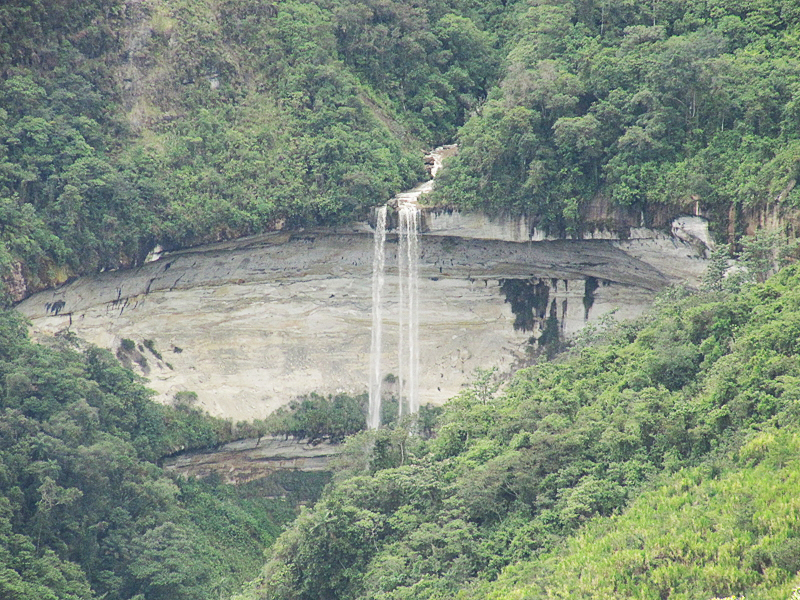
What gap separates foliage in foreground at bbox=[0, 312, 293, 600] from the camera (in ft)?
75.2

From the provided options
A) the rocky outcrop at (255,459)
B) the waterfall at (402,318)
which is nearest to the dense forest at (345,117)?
the waterfall at (402,318)

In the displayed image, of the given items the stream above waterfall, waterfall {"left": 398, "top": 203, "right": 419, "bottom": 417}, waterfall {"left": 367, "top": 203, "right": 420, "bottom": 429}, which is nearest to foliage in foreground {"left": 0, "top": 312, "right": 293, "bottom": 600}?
the stream above waterfall

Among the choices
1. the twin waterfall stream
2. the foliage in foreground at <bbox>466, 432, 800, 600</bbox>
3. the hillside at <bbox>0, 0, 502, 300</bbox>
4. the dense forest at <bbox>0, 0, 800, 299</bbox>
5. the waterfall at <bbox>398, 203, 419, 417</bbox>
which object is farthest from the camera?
the waterfall at <bbox>398, 203, 419, 417</bbox>

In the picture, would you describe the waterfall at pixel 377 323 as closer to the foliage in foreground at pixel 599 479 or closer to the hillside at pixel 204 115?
the hillside at pixel 204 115

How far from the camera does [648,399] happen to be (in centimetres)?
1950

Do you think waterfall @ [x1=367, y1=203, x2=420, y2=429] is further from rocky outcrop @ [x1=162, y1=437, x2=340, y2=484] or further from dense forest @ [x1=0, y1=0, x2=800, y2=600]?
rocky outcrop @ [x1=162, y1=437, x2=340, y2=484]

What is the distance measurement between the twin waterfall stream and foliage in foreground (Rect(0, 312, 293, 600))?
5209mm

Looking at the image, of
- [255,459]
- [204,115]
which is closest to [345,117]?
[204,115]

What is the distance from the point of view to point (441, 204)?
29.0m

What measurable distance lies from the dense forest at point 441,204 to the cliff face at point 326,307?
0.74 meters

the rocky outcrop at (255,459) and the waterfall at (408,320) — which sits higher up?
the waterfall at (408,320)

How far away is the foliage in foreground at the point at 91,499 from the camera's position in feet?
75.2

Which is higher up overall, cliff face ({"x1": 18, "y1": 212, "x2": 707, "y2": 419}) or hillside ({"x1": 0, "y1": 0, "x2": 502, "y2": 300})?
hillside ({"x1": 0, "y1": 0, "x2": 502, "y2": 300})

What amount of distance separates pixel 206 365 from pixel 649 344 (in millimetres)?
12143
